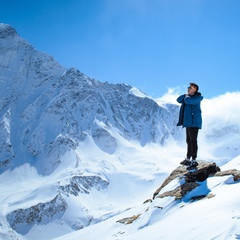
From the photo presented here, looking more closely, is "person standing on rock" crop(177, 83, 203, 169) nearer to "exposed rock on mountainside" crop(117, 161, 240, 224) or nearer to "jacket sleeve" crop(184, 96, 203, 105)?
"jacket sleeve" crop(184, 96, 203, 105)

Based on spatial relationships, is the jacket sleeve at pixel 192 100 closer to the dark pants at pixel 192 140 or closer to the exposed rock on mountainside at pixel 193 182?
the dark pants at pixel 192 140

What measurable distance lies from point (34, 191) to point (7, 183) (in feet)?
143

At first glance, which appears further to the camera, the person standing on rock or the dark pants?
the dark pants

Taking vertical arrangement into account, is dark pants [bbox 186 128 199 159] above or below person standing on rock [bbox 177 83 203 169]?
below

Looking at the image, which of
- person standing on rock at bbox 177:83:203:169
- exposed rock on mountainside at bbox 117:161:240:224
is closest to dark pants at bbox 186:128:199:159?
person standing on rock at bbox 177:83:203:169

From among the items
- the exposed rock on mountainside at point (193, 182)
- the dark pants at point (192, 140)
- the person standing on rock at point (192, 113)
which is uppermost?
the person standing on rock at point (192, 113)

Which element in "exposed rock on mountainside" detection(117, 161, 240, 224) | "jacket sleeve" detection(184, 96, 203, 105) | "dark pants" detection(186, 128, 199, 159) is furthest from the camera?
"dark pants" detection(186, 128, 199, 159)

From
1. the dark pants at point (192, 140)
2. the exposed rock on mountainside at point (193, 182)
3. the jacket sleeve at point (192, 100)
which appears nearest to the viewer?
the exposed rock on mountainside at point (193, 182)

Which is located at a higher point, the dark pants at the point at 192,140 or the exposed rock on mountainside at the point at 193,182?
the dark pants at the point at 192,140

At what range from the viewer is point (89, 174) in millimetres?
193000

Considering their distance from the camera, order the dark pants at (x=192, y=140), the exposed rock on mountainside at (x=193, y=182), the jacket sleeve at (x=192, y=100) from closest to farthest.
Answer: the exposed rock on mountainside at (x=193, y=182) < the jacket sleeve at (x=192, y=100) < the dark pants at (x=192, y=140)

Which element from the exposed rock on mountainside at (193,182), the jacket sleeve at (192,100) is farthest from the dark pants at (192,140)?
the jacket sleeve at (192,100)

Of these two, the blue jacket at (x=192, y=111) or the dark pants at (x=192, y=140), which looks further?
the dark pants at (x=192, y=140)

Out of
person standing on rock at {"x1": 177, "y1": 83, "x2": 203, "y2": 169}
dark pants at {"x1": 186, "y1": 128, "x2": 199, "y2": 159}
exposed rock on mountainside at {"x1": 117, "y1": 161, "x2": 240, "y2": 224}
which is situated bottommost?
exposed rock on mountainside at {"x1": 117, "y1": 161, "x2": 240, "y2": 224}
